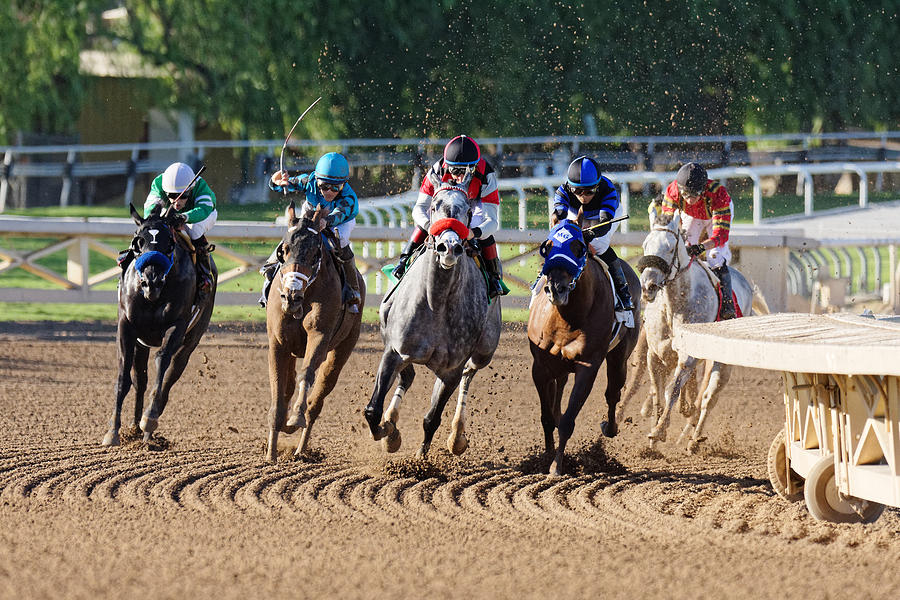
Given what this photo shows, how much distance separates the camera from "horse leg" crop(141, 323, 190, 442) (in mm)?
7496

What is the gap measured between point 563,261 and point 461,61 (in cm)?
1649

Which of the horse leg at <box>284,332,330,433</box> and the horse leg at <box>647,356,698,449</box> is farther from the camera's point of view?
the horse leg at <box>647,356,698,449</box>

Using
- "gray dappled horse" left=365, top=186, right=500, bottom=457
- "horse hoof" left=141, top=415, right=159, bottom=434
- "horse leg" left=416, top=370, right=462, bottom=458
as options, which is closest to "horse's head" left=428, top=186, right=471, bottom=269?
"gray dappled horse" left=365, top=186, right=500, bottom=457

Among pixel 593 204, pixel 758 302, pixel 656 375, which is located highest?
pixel 593 204

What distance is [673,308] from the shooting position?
8.20 m

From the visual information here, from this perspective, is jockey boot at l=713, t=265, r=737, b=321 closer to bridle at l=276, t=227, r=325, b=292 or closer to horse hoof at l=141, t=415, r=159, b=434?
bridle at l=276, t=227, r=325, b=292

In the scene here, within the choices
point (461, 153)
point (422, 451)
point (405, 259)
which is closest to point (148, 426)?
point (422, 451)

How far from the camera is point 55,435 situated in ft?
25.5

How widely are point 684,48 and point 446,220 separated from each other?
1770 cm

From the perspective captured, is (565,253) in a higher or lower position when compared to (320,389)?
higher

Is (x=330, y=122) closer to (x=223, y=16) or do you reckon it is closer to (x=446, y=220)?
(x=223, y=16)

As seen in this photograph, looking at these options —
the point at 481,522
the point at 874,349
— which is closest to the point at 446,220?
the point at 481,522

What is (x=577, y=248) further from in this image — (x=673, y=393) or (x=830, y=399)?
(x=830, y=399)

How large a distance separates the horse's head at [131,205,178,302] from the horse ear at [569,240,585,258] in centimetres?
239
